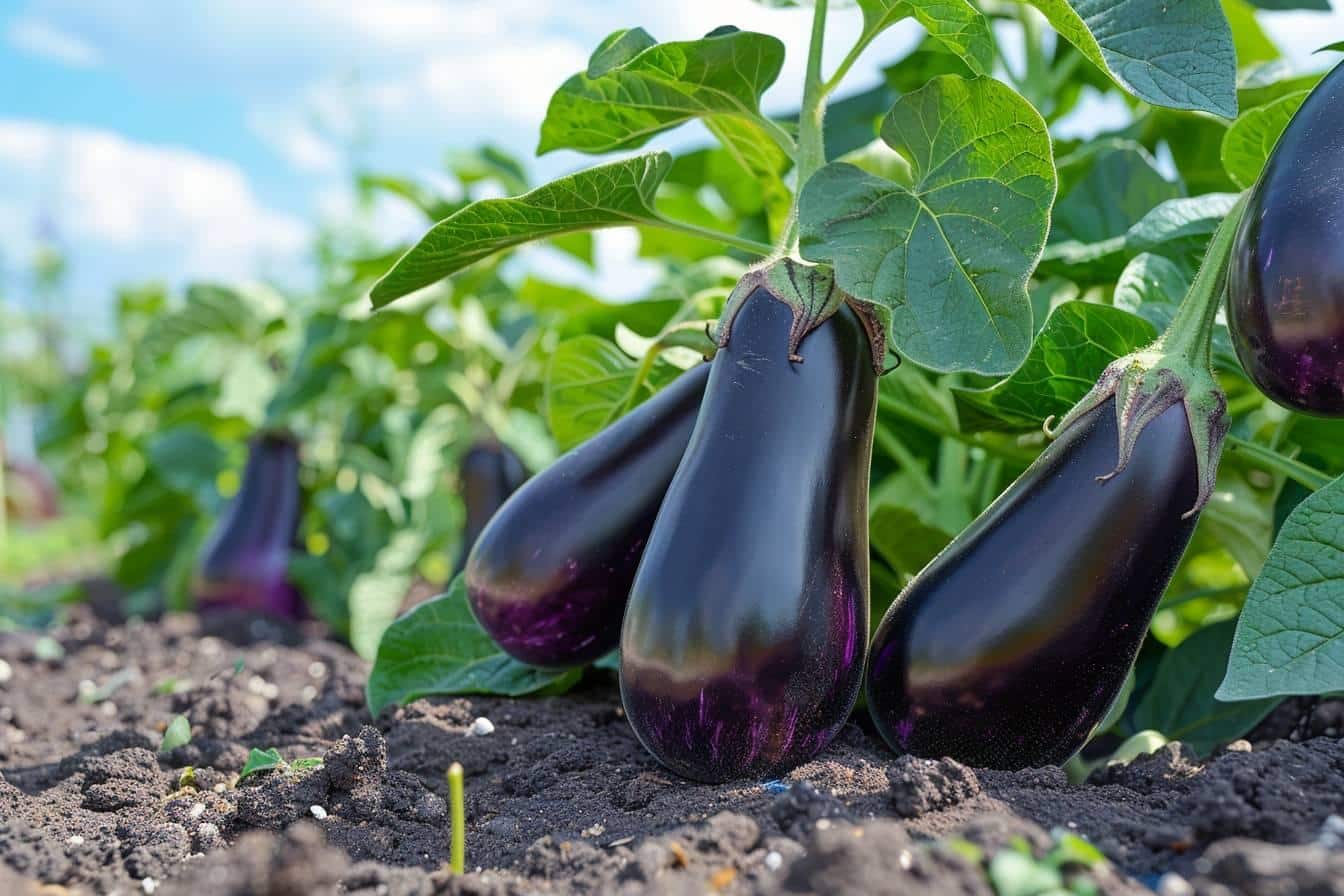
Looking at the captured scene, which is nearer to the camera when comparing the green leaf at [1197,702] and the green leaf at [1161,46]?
the green leaf at [1161,46]

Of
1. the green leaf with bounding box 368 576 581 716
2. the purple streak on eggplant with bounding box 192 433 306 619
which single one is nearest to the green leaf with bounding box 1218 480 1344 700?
the green leaf with bounding box 368 576 581 716

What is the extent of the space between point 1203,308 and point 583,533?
0.66 metres

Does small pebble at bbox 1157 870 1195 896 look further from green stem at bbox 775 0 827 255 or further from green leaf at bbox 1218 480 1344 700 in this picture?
green stem at bbox 775 0 827 255

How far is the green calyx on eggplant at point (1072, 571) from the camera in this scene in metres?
1.05

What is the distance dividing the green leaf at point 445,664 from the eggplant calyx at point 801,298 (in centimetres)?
58

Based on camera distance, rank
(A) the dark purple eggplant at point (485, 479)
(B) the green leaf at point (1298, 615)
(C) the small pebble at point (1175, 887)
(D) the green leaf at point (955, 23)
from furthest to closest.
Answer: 1. (A) the dark purple eggplant at point (485, 479)
2. (D) the green leaf at point (955, 23)
3. (B) the green leaf at point (1298, 615)
4. (C) the small pebble at point (1175, 887)

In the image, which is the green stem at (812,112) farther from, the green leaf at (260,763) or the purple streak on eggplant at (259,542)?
the purple streak on eggplant at (259,542)

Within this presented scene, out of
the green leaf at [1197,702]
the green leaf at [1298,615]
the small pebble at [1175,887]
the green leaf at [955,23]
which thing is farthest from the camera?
the green leaf at [1197,702]

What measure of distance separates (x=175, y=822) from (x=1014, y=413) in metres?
0.93

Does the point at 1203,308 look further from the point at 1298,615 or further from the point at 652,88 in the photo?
the point at 652,88

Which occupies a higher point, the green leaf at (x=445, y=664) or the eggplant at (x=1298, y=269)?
the eggplant at (x=1298, y=269)

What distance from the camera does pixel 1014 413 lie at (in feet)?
4.35

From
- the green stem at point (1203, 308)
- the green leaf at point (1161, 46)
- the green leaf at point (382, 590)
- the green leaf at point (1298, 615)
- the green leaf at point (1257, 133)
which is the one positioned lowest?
the green leaf at point (382, 590)

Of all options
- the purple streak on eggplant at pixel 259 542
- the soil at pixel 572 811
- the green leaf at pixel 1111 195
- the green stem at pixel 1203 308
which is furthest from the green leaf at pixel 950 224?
the purple streak on eggplant at pixel 259 542
